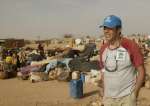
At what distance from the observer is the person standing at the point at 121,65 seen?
3779 millimetres

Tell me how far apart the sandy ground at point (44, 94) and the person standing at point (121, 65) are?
19.2 ft

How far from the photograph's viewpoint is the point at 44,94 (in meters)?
11.5

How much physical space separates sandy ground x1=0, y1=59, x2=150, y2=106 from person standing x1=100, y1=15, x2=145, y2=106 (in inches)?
231

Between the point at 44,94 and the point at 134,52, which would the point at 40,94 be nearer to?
the point at 44,94

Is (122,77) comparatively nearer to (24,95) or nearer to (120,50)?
(120,50)

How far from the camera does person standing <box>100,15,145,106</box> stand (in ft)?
12.4

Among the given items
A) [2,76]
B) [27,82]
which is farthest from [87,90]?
[2,76]

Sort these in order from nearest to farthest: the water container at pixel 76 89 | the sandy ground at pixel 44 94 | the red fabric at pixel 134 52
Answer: the red fabric at pixel 134 52
the sandy ground at pixel 44 94
the water container at pixel 76 89

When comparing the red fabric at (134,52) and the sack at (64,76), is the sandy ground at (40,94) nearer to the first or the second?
the sack at (64,76)

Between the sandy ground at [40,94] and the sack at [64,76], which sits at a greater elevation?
the sack at [64,76]

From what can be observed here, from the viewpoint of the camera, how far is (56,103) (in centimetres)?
998

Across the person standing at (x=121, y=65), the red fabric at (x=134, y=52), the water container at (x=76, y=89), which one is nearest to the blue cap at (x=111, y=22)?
the person standing at (x=121, y=65)

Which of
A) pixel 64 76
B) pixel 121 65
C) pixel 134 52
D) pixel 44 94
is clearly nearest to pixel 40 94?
pixel 44 94

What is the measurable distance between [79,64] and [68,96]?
4.80 m
